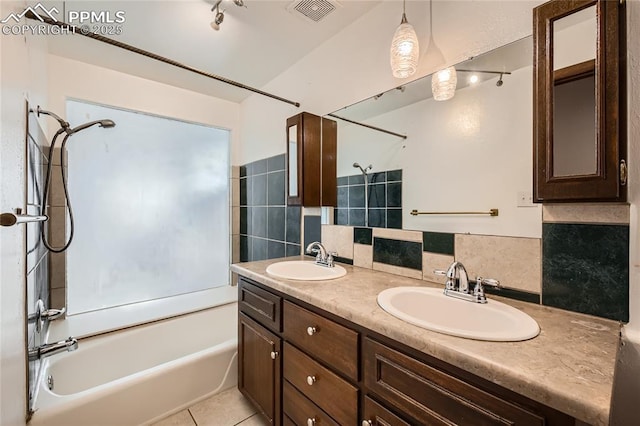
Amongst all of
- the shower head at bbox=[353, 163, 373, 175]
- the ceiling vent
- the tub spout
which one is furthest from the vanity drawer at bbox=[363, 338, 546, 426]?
the ceiling vent

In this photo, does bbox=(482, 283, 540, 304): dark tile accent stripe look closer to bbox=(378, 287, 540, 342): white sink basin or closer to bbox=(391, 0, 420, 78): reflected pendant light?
bbox=(378, 287, 540, 342): white sink basin

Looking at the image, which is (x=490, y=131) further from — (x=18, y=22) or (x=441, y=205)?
(x=18, y=22)

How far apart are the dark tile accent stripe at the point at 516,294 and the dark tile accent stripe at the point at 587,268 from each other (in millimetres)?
29

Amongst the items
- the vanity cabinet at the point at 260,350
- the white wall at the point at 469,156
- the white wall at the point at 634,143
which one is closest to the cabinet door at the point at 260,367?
the vanity cabinet at the point at 260,350

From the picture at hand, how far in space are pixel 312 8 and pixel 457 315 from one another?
1.85 metres

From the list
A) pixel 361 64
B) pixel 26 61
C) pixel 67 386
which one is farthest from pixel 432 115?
pixel 67 386

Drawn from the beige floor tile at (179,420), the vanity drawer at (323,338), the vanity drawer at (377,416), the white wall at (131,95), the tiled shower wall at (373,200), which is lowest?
the beige floor tile at (179,420)

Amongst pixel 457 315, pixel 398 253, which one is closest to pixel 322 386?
pixel 457 315

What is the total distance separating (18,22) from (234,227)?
2198 mm

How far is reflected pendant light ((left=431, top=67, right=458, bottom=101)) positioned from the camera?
48.8 inches

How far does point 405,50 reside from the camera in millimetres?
1236

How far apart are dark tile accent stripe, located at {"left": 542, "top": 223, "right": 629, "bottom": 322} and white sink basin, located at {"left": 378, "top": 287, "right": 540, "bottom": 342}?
19 cm

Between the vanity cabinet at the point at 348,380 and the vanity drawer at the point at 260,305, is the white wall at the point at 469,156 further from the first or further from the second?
the vanity drawer at the point at 260,305

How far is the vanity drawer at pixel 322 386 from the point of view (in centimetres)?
96
